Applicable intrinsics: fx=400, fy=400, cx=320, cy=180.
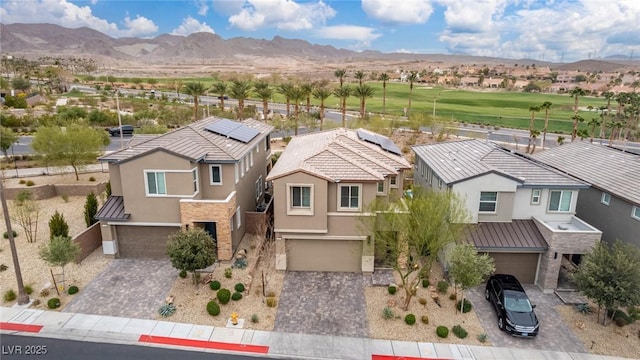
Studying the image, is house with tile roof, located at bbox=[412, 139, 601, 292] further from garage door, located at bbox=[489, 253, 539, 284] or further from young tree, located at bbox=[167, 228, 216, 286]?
young tree, located at bbox=[167, 228, 216, 286]

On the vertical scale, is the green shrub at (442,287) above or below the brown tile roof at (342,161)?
below

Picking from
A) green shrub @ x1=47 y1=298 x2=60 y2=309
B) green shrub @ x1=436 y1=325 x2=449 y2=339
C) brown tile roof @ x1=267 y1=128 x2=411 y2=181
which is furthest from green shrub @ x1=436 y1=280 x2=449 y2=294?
green shrub @ x1=47 y1=298 x2=60 y2=309

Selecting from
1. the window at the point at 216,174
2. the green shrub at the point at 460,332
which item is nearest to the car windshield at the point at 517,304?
the green shrub at the point at 460,332

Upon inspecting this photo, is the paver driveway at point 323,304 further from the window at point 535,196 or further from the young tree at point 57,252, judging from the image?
the young tree at point 57,252

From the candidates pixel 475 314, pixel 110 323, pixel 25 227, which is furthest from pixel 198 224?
pixel 475 314

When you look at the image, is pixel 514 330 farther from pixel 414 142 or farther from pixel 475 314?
pixel 414 142

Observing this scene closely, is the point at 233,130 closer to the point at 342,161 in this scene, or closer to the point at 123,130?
the point at 342,161
